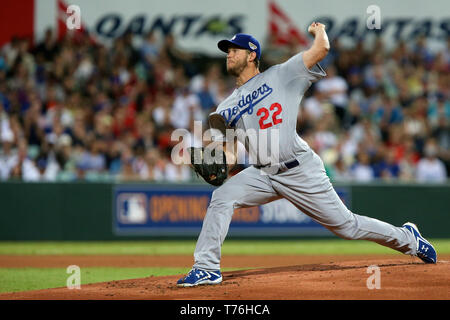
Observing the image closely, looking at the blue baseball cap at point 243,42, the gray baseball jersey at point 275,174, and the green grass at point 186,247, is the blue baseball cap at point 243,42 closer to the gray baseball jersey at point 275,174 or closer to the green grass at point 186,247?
the gray baseball jersey at point 275,174

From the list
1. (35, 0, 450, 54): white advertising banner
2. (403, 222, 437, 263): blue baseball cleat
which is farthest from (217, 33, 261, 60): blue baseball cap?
(35, 0, 450, 54): white advertising banner

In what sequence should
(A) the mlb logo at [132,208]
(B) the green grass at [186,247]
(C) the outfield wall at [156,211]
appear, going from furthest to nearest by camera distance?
(A) the mlb logo at [132,208] → (C) the outfield wall at [156,211] → (B) the green grass at [186,247]

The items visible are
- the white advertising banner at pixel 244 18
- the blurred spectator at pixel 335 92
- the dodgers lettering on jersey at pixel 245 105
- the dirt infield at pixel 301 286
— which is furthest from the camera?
the white advertising banner at pixel 244 18

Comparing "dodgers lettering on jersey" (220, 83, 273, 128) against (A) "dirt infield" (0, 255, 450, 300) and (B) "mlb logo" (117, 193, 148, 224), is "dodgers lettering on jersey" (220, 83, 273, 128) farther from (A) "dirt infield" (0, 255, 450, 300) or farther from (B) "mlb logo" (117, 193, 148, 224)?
(B) "mlb logo" (117, 193, 148, 224)

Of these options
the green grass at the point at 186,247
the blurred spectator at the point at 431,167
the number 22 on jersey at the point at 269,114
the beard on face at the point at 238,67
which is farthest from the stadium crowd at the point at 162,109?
the number 22 on jersey at the point at 269,114
